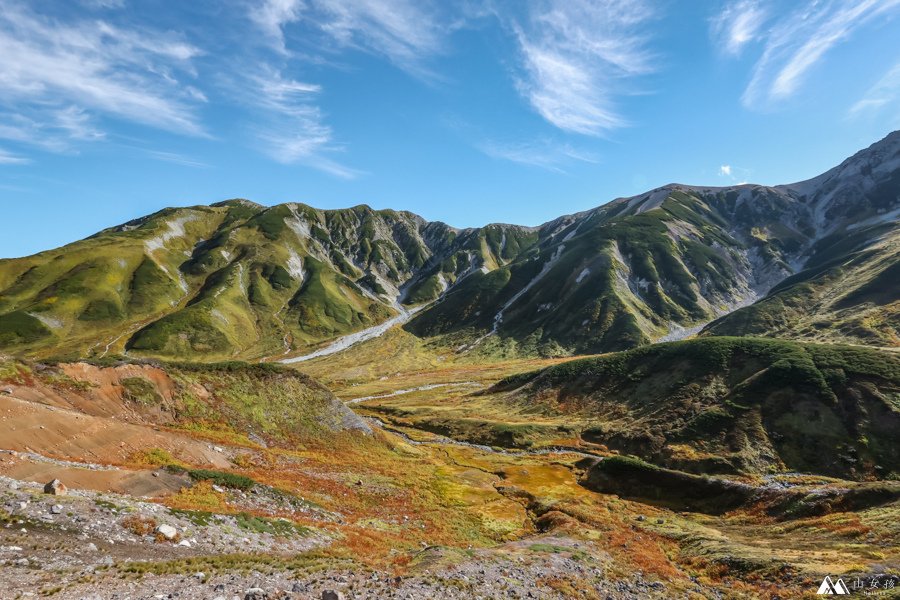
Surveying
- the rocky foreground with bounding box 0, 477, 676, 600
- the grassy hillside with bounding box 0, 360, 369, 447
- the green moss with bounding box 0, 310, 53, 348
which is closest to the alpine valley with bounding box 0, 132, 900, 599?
the rocky foreground with bounding box 0, 477, 676, 600

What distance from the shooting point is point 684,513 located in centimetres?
4722

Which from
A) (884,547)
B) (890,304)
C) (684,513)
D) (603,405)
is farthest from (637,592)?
(890,304)

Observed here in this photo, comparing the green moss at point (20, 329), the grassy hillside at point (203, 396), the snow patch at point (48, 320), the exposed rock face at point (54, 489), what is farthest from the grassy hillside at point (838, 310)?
the snow patch at point (48, 320)

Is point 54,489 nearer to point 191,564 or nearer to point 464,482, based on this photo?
point 191,564

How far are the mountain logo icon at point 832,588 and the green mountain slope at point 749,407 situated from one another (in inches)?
1756

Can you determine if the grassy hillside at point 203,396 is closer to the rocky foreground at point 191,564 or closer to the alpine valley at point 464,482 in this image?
the alpine valley at point 464,482

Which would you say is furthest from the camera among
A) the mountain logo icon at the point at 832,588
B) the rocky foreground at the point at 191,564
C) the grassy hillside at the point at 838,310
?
the grassy hillside at the point at 838,310

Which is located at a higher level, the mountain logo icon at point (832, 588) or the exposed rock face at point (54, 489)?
the exposed rock face at point (54, 489)

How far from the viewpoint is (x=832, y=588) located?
71.4 feet

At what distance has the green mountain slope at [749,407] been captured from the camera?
198 feet

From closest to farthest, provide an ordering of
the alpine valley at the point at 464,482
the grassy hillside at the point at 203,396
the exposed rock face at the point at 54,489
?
the alpine valley at the point at 464,482
the exposed rock face at the point at 54,489
the grassy hillside at the point at 203,396

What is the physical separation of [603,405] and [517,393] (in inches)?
1077

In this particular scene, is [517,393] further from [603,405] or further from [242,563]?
[242,563]

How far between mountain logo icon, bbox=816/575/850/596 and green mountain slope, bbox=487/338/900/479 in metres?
44.6
